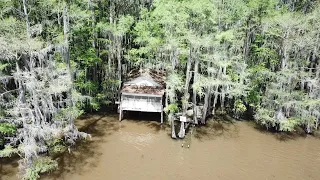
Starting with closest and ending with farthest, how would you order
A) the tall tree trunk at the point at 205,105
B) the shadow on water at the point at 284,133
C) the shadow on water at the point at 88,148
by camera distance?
the shadow on water at the point at 88,148 < the shadow on water at the point at 284,133 < the tall tree trunk at the point at 205,105

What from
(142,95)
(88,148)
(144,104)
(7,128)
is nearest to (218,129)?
(144,104)

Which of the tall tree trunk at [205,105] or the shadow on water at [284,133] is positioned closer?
the shadow on water at [284,133]

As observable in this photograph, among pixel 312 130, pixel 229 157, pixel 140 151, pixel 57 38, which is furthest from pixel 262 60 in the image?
pixel 57 38

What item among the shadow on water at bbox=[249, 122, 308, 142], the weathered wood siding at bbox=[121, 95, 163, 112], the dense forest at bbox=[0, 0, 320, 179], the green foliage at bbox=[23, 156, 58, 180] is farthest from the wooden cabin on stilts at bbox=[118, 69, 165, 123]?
the green foliage at bbox=[23, 156, 58, 180]

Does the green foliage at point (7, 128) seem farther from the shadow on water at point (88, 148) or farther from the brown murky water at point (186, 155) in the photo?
the shadow on water at point (88, 148)

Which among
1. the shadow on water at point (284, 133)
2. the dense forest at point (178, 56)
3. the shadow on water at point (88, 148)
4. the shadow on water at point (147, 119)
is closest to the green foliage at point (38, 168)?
the dense forest at point (178, 56)
